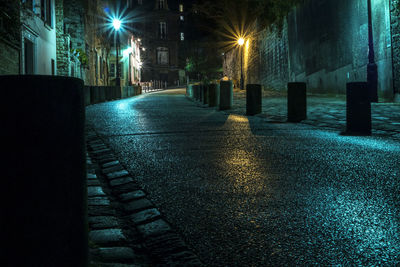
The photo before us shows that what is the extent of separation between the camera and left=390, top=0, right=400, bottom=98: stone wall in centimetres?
1208

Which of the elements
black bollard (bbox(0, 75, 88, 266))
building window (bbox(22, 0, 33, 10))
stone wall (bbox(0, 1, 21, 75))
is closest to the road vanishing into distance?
black bollard (bbox(0, 75, 88, 266))

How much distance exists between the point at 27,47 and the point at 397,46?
13523 mm

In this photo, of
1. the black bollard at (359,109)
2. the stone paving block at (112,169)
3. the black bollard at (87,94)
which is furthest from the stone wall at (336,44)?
the stone paving block at (112,169)

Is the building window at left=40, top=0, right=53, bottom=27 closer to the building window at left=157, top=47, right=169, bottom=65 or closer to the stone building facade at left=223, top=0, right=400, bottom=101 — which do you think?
the stone building facade at left=223, top=0, right=400, bottom=101

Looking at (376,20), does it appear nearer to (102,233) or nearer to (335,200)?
(335,200)

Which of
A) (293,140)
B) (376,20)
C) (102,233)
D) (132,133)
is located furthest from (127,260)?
(376,20)

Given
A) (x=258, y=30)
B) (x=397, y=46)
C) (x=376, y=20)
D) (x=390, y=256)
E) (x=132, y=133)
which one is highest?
(x=258, y=30)

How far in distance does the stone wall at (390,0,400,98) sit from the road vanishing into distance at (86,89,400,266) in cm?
768

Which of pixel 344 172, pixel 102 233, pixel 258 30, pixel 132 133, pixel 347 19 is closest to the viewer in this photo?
pixel 102 233

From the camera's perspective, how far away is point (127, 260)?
5.80 feet

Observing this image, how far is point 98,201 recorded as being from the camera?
2.72 meters

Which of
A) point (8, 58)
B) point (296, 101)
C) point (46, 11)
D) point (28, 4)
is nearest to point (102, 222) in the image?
point (296, 101)

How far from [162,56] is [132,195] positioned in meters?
58.6

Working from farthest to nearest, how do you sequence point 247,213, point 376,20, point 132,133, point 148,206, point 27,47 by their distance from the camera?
point 27,47 < point 376,20 < point 132,133 < point 148,206 < point 247,213
